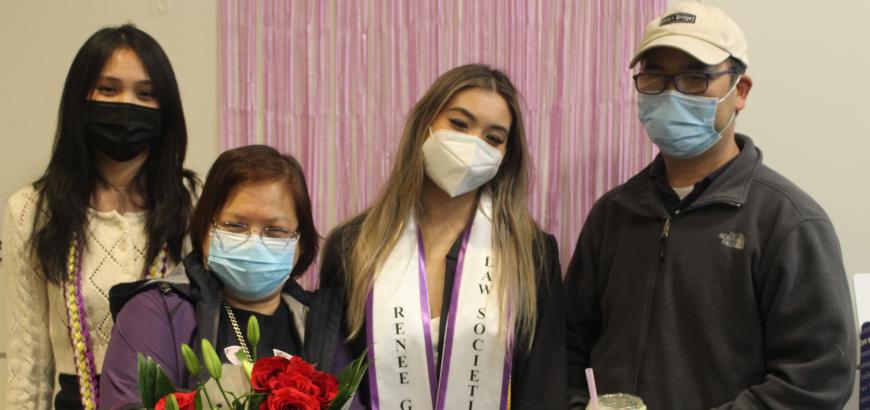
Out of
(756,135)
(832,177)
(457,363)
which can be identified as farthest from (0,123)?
(832,177)

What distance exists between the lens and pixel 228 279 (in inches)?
70.7

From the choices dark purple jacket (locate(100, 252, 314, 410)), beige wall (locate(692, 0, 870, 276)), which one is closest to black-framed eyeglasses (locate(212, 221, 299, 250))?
dark purple jacket (locate(100, 252, 314, 410))

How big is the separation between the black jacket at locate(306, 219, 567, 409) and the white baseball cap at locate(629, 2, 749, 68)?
61 cm

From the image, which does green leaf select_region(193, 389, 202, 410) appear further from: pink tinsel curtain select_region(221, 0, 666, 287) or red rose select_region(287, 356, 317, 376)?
pink tinsel curtain select_region(221, 0, 666, 287)

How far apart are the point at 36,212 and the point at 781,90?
2.11 meters

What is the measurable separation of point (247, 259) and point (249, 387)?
0.50 m

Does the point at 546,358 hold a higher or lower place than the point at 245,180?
lower

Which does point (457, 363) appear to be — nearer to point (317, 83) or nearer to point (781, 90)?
point (317, 83)

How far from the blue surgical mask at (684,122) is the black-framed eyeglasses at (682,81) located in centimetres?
2

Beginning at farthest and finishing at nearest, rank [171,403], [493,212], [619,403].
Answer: [493,212], [619,403], [171,403]

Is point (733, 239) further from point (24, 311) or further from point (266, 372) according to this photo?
point (24, 311)

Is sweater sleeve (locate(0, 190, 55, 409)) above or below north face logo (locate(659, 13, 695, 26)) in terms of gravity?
below

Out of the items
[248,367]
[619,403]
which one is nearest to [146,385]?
[248,367]

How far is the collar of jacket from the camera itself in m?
1.92
